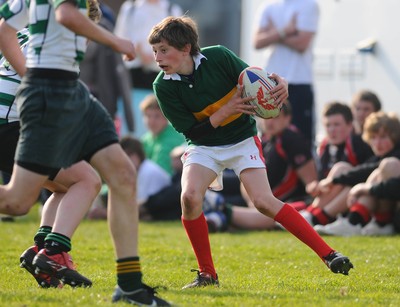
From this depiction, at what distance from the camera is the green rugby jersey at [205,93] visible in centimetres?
652

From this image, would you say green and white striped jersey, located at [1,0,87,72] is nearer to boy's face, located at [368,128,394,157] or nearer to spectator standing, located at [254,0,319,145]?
boy's face, located at [368,128,394,157]

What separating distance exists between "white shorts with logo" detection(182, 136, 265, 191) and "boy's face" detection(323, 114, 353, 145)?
4.34 metres

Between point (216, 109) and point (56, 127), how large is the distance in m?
1.63

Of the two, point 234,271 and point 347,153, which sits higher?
point 347,153

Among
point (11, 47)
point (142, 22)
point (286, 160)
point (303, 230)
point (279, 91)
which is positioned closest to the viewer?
point (11, 47)

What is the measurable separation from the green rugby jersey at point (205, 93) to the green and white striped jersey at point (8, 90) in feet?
3.11

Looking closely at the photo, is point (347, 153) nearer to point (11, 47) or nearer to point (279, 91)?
point (279, 91)

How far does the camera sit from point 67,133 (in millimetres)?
5219

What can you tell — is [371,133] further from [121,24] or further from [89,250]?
[121,24]

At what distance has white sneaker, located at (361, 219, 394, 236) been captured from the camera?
392 inches

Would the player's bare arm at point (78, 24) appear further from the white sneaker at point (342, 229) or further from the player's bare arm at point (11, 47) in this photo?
the white sneaker at point (342, 229)

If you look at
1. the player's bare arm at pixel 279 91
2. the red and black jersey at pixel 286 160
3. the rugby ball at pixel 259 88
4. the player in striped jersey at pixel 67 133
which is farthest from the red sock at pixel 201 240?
the red and black jersey at pixel 286 160

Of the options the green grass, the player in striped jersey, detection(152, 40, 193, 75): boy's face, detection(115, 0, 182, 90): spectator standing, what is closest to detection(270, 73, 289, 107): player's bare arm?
detection(152, 40, 193, 75): boy's face

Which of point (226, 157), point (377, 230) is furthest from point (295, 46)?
point (226, 157)
